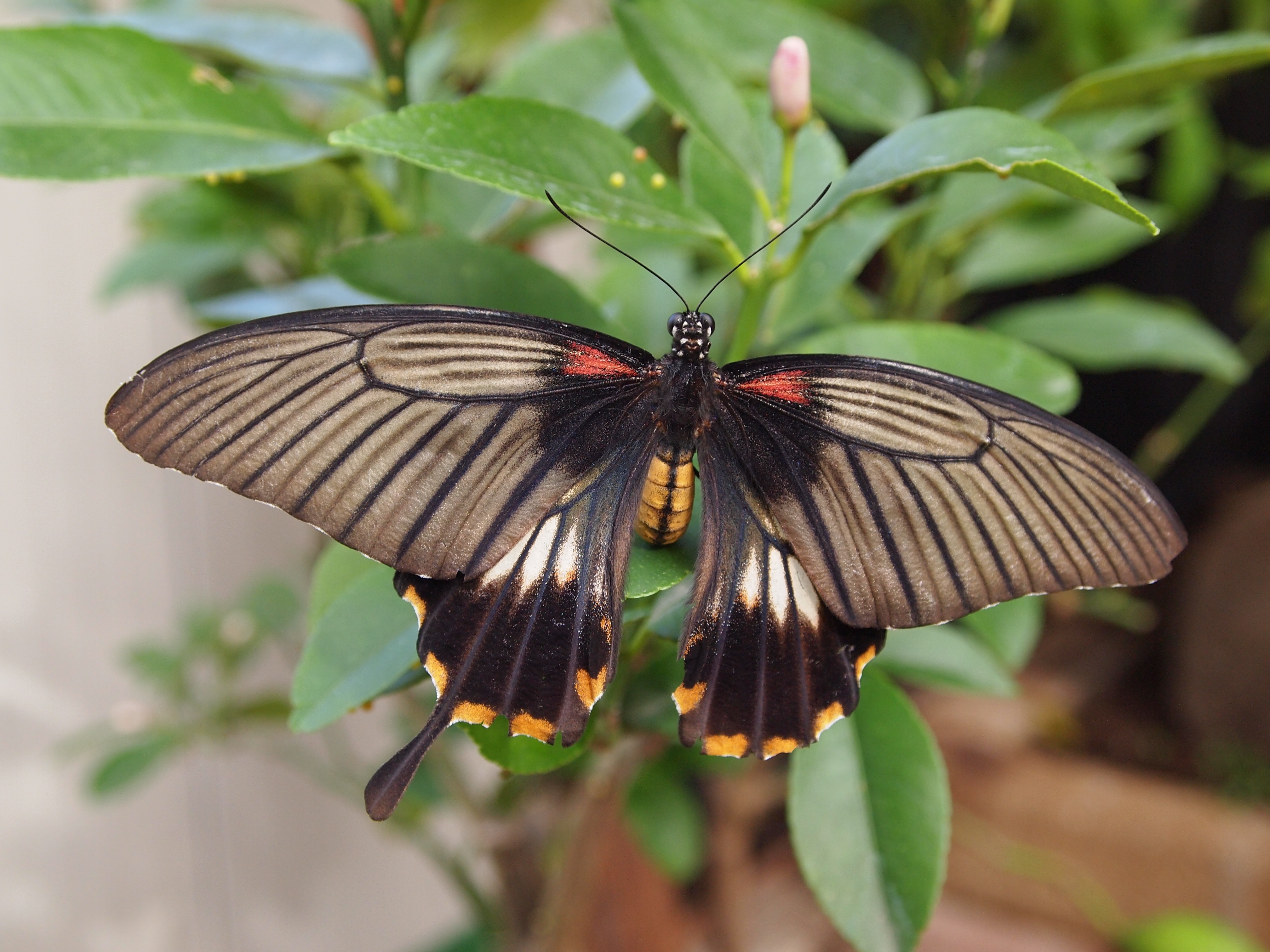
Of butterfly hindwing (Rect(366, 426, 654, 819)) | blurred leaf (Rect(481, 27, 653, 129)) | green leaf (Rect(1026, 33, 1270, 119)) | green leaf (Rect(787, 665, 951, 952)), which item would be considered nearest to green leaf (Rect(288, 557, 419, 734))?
butterfly hindwing (Rect(366, 426, 654, 819))

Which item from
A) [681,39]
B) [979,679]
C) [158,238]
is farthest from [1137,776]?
[158,238]

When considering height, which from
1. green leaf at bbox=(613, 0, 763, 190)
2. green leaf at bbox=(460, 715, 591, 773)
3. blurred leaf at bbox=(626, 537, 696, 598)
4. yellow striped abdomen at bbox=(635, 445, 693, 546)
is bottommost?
green leaf at bbox=(460, 715, 591, 773)

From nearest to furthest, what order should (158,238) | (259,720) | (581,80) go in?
1. (581,80)
2. (158,238)
3. (259,720)

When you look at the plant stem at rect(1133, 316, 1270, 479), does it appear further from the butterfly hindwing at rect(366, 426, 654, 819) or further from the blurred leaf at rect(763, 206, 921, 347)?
the butterfly hindwing at rect(366, 426, 654, 819)

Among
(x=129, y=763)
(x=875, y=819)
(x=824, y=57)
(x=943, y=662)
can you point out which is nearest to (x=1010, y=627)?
(x=943, y=662)

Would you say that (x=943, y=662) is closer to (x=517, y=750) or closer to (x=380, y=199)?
(x=517, y=750)

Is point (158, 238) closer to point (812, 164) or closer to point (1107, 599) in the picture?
point (812, 164)
